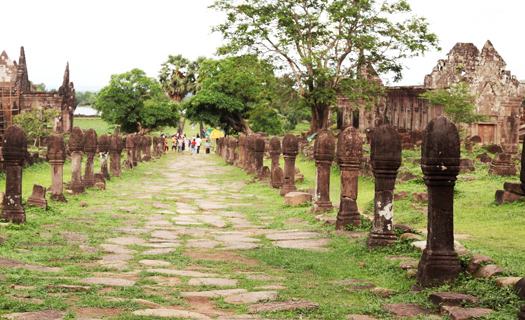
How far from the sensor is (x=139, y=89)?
59875 mm

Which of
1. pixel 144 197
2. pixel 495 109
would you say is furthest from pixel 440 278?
pixel 495 109

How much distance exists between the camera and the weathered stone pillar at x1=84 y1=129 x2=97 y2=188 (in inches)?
659

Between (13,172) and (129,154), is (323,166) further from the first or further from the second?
(129,154)

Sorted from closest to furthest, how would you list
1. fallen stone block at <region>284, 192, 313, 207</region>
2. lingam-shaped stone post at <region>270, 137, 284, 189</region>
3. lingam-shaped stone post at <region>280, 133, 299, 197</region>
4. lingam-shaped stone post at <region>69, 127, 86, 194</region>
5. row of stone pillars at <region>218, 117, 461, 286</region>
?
1. row of stone pillars at <region>218, 117, 461, 286</region>
2. fallen stone block at <region>284, 192, 313, 207</region>
3. lingam-shaped stone post at <region>69, 127, 86, 194</region>
4. lingam-shaped stone post at <region>280, 133, 299, 197</region>
5. lingam-shaped stone post at <region>270, 137, 284, 189</region>

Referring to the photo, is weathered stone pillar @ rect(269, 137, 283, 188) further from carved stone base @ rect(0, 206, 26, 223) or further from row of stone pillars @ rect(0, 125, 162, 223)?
carved stone base @ rect(0, 206, 26, 223)

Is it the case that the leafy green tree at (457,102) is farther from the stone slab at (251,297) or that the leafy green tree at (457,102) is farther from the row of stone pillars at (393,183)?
the stone slab at (251,297)

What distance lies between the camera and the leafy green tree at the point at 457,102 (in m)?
32.4

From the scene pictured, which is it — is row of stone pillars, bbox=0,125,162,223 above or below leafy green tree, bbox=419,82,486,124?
below

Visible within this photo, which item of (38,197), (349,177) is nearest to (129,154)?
(38,197)

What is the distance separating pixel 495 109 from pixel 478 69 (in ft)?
8.04

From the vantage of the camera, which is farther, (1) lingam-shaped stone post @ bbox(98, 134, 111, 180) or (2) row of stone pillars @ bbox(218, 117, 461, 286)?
(1) lingam-shaped stone post @ bbox(98, 134, 111, 180)

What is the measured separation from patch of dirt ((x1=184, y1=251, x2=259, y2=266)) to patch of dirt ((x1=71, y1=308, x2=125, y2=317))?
2.88 meters

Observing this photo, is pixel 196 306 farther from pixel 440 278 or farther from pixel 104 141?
pixel 104 141

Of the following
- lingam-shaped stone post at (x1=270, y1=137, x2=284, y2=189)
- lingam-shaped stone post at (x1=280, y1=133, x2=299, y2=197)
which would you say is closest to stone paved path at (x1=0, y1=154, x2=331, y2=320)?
lingam-shaped stone post at (x1=280, y1=133, x2=299, y2=197)
